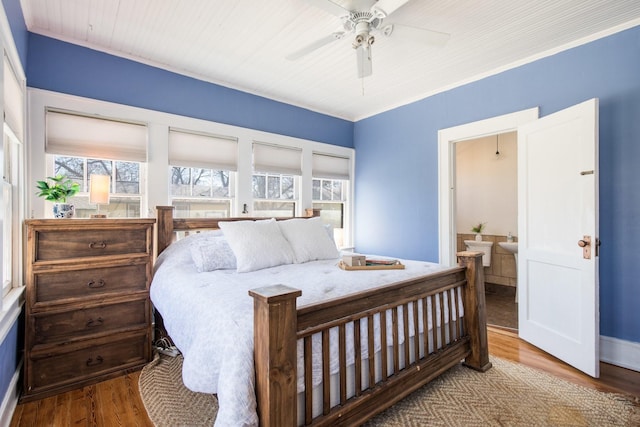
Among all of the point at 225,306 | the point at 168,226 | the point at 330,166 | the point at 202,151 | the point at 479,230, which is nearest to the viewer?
the point at 225,306

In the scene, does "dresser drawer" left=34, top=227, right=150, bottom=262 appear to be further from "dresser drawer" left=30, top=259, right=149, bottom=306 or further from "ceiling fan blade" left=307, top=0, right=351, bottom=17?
"ceiling fan blade" left=307, top=0, right=351, bottom=17

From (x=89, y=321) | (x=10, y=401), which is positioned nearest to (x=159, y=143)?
(x=89, y=321)

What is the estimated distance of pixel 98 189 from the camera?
2.35 meters

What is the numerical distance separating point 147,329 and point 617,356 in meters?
3.73

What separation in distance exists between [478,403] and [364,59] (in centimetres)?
247

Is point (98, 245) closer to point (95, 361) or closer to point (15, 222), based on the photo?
point (15, 222)

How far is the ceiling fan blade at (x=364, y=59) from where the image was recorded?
90.0 inches

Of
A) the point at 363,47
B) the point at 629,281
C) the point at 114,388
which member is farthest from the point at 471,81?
the point at 114,388

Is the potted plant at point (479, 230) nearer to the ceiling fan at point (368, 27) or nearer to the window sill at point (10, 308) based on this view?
the ceiling fan at point (368, 27)

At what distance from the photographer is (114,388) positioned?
215 centimetres

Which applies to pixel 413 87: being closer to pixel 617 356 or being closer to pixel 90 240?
pixel 617 356

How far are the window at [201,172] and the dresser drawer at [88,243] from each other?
0.86 metres

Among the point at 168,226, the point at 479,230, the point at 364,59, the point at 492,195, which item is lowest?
the point at 479,230

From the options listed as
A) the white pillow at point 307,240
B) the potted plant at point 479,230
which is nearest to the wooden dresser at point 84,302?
the white pillow at point 307,240
